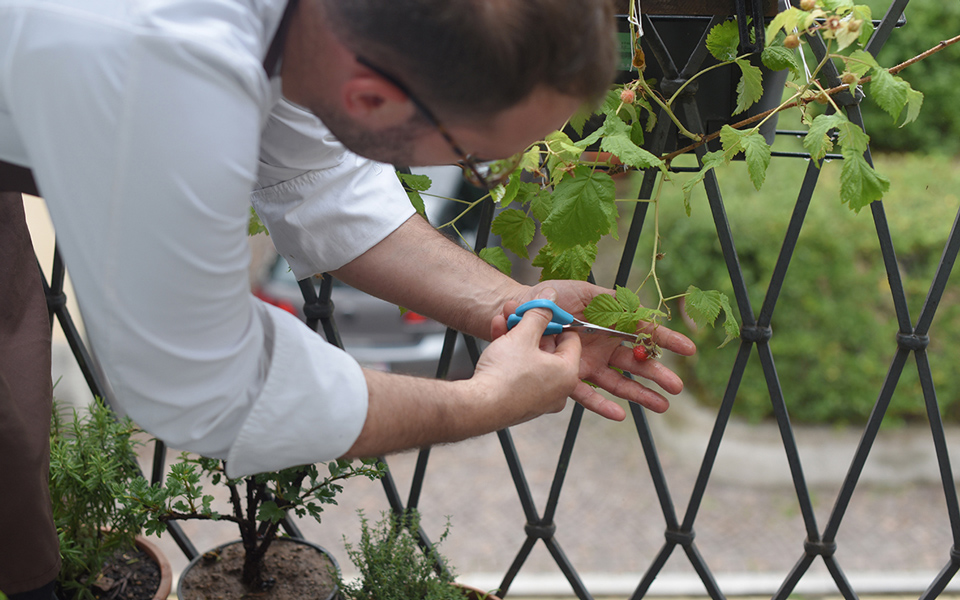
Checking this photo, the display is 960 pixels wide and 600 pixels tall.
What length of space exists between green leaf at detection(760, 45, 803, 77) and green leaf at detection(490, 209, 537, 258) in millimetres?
523

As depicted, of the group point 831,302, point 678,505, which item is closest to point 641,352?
point 678,505

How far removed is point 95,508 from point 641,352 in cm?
117

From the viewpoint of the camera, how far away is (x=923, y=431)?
14.1 ft

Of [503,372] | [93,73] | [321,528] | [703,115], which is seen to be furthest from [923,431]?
[93,73]

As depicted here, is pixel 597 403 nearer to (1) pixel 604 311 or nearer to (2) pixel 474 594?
(1) pixel 604 311

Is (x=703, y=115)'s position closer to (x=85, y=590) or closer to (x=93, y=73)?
(x=93, y=73)

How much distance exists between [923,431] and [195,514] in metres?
4.05

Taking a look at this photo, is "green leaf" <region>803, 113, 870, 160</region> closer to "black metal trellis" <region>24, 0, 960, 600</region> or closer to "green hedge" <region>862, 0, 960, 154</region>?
"black metal trellis" <region>24, 0, 960, 600</region>

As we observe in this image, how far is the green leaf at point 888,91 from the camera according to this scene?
1.30m

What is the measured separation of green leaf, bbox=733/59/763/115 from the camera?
1.37 metres

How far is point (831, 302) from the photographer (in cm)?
417

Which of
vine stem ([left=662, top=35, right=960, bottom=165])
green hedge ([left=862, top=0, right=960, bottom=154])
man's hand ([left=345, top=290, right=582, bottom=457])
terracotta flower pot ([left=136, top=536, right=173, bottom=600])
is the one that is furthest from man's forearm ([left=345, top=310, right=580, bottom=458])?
green hedge ([left=862, top=0, right=960, bottom=154])

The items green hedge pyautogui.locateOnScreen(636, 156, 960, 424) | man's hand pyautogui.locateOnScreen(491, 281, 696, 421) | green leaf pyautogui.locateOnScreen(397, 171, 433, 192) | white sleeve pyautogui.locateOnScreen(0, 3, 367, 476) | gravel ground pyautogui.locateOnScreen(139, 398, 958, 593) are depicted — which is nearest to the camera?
white sleeve pyautogui.locateOnScreen(0, 3, 367, 476)

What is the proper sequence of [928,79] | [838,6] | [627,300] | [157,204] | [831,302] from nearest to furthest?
[157,204] → [838,6] → [627,300] → [831,302] → [928,79]
